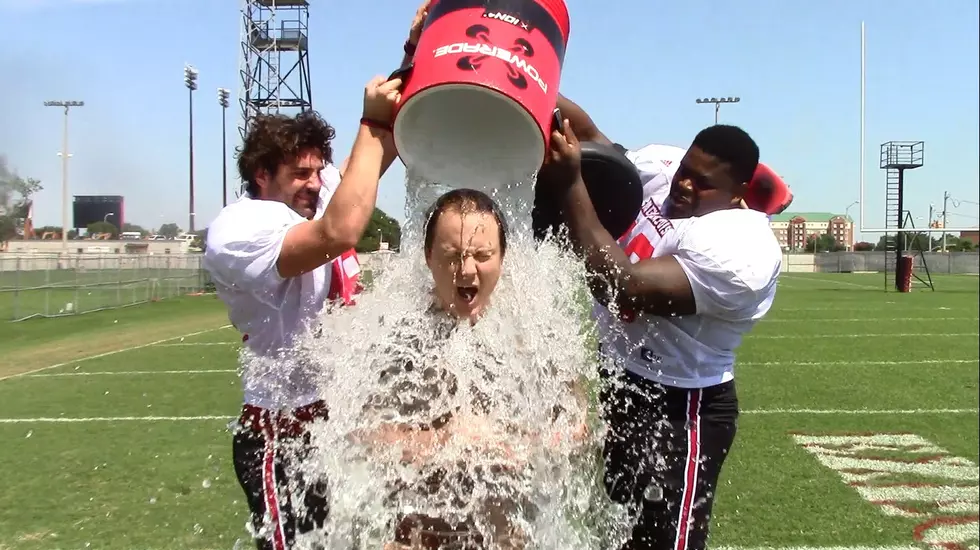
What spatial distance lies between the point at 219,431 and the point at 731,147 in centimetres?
542

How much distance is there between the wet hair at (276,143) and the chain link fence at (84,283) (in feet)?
52.8

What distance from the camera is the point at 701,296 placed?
2391 mm

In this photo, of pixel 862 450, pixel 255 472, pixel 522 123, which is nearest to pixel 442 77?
pixel 522 123

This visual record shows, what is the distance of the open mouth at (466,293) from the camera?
2.14 m

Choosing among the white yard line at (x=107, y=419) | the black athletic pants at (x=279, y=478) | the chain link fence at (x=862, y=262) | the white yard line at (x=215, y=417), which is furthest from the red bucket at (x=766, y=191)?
the chain link fence at (x=862, y=262)

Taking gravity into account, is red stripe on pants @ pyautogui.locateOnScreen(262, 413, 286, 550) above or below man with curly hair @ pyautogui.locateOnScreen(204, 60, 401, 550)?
below

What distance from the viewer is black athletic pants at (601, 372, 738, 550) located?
2.58 metres

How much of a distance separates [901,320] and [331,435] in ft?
51.9

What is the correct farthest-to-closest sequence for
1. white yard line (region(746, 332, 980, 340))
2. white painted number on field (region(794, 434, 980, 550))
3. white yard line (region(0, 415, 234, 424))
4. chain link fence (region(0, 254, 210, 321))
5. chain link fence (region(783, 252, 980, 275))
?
chain link fence (region(783, 252, 980, 275)) → chain link fence (region(0, 254, 210, 321)) → white yard line (region(746, 332, 980, 340)) → white yard line (region(0, 415, 234, 424)) → white painted number on field (region(794, 434, 980, 550))

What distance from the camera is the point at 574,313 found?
260 cm

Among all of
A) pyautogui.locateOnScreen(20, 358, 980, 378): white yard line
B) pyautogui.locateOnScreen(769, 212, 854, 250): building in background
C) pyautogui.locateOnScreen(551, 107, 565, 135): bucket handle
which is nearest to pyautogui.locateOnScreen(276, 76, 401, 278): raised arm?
pyautogui.locateOnScreen(551, 107, 565, 135): bucket handle

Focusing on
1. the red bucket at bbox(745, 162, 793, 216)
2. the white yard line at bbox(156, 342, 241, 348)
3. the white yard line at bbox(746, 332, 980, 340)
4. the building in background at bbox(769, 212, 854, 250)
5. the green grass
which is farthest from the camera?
the building in background at bbox(769, 212, 854, 250)

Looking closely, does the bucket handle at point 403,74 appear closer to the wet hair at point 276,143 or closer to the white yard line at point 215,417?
the wet hair at point 276,143

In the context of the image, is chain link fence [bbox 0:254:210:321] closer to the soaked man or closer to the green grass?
the green grass
